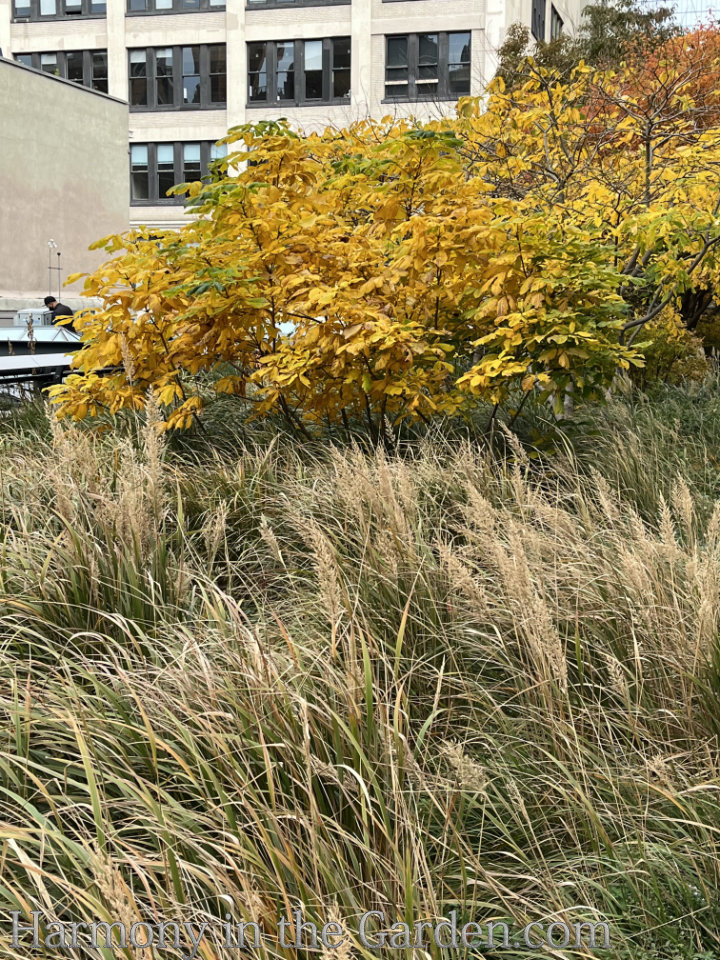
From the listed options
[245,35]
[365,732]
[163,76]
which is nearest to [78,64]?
[163,76]

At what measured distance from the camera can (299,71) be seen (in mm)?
43031

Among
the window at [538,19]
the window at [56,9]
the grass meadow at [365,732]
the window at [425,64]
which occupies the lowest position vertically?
the grass meadow at [365,732]

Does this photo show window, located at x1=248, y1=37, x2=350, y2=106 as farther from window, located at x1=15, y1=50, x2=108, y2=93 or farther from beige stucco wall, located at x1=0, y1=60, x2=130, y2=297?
beige stucco wall, located at x1=0, y1=60, x2=130, y2=297

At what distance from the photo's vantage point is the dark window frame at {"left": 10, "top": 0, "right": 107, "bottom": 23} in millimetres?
45625

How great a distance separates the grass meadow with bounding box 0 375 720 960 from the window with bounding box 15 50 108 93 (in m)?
45.4

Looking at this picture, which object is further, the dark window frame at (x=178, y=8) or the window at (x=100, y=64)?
the window at (x=100, y=64)

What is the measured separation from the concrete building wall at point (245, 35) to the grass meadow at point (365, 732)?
124 feet

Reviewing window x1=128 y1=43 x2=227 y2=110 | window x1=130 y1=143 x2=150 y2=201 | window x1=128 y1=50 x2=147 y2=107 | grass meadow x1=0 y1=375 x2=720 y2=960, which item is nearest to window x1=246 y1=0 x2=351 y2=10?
window x1=128 y1=43 x2=227 y2=110

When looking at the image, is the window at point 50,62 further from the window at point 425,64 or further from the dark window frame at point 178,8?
the window at point 425,64

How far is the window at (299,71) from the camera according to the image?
42.6 metres

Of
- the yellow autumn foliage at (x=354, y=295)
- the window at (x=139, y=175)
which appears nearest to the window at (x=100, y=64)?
the window at (x=139, y=175)

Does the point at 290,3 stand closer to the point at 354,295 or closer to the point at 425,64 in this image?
the point at 425,64

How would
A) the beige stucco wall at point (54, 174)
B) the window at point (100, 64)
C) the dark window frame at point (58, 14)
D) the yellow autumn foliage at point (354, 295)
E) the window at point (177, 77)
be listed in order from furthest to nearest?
the window at point (100, 64) < the dark window frame at point (58, 14) < the window at point (177, 77) < the beige stucco wall at point (54, 174) < the yellow autumn foliage at point (354, 295)

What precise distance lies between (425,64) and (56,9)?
683 inches
